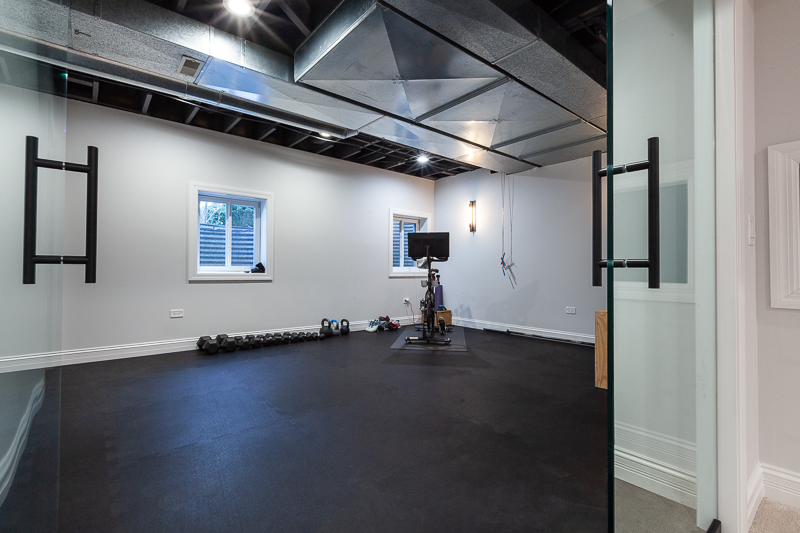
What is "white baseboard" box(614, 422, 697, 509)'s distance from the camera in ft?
3.64

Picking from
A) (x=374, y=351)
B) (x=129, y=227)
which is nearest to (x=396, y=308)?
(x=374, y=351)

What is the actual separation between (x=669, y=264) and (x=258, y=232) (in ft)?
17.0

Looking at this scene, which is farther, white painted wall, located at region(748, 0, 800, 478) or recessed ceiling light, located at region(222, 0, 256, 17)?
recessed ceiling light, located at region(222, 0, 256, 17)

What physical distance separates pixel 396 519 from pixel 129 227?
14.5 feet

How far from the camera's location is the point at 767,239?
5.46ft

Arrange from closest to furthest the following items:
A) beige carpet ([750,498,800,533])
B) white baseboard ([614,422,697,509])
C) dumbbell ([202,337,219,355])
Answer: white baseboard ([614,422,697,509]) → beige carpet ([750,498,800,533]) → dumbbell ([202,337,219,355])

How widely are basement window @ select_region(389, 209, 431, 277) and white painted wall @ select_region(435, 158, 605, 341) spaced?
0.40 metres

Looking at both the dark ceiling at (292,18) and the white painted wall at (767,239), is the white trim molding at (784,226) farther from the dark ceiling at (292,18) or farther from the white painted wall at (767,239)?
the dark ceiling at (292,18)

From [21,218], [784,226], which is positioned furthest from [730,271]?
[21,218]

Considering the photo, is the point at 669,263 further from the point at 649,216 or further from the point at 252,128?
the point at 252,128

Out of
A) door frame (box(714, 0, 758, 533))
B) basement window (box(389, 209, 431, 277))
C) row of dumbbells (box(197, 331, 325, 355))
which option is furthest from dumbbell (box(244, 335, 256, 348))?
door frame (box(714, 0, 758, 533))

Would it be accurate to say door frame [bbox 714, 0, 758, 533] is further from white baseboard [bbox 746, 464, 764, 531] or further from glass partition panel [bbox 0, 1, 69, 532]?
glass partition panel [bbox 0, 1, 69, 532]

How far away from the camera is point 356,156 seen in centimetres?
612

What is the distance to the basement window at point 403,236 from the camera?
22.7 feet
